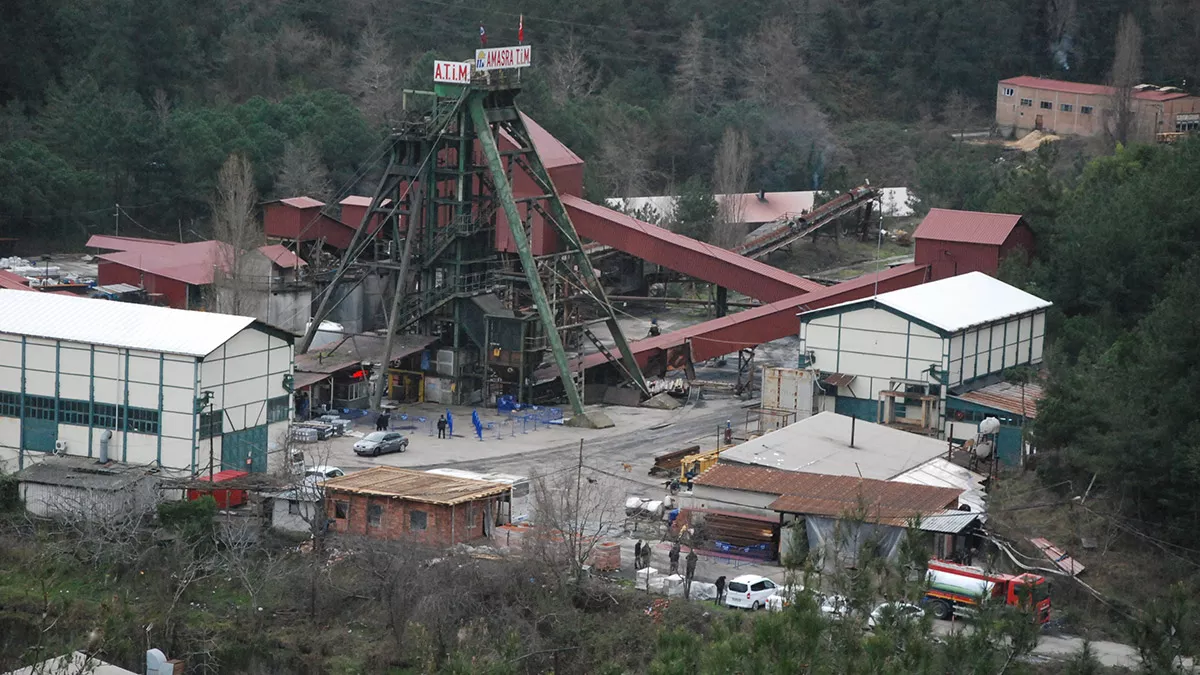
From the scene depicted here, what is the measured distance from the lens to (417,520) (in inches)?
1410

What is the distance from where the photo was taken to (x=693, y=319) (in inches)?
2325


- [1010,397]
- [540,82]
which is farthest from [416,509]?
[540,82]

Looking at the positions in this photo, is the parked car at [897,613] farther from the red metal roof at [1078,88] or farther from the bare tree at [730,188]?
the red metal roof at [1078,88]

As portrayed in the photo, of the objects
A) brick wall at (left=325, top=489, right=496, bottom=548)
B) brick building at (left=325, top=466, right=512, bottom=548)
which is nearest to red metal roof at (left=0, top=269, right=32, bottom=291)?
brick building at (left=325, top=466, right=512, bottom=548)

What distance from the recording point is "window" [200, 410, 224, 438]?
38.0m

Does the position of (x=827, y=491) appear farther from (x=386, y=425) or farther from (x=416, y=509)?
(x=386, y=425)

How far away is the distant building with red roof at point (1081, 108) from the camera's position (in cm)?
7906

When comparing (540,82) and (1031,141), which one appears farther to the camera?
(1031,141)

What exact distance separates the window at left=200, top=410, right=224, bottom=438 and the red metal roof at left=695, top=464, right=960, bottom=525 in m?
9.36

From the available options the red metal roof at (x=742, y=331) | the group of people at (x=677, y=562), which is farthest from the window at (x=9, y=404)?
the red metal roof at (x=742, y=331)

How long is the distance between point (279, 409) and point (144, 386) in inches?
117

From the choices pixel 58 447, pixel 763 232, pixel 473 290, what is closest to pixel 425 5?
pixel 763 232

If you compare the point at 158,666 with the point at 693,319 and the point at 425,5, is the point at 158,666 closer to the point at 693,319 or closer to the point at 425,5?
the point at 693,319

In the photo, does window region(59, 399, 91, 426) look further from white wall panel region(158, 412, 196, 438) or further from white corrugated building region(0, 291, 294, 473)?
white wall panel region(158, 412, 196, 438)
